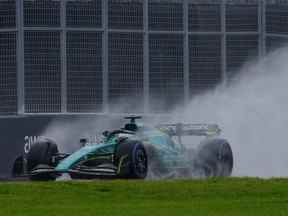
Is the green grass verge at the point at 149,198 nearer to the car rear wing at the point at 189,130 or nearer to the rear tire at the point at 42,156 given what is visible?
the rear tire at the point at 42,156

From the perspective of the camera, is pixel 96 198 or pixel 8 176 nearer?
pixel 96 198

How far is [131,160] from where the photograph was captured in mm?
27969

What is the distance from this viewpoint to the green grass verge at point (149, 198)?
1912 cm

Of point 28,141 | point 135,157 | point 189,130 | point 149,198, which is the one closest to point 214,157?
point 189,130

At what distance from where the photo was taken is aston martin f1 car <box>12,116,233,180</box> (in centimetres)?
2833

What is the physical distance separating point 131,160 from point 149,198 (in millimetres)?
6321

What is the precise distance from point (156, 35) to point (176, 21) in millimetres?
780

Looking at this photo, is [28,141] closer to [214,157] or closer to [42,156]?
[42,156]

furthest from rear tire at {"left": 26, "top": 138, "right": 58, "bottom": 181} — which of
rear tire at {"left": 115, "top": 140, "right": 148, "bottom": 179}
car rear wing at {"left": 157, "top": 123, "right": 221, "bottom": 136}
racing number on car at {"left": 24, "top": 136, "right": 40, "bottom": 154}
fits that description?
racing number on car at {"left": 24, "top": 136, "right": 40, "bottom": 154}

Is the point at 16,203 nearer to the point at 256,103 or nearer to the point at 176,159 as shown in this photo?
the point at 176,159

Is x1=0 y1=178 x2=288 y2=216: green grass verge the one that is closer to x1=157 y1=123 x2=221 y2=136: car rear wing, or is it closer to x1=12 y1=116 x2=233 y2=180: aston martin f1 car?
A: x1=12 y1=116 x2=233 y2=180: aston martin f1 car

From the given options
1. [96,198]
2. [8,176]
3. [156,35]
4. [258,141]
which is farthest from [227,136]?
[96,198]

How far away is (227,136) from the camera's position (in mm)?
35906

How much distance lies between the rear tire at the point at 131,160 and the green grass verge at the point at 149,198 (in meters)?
2.64
